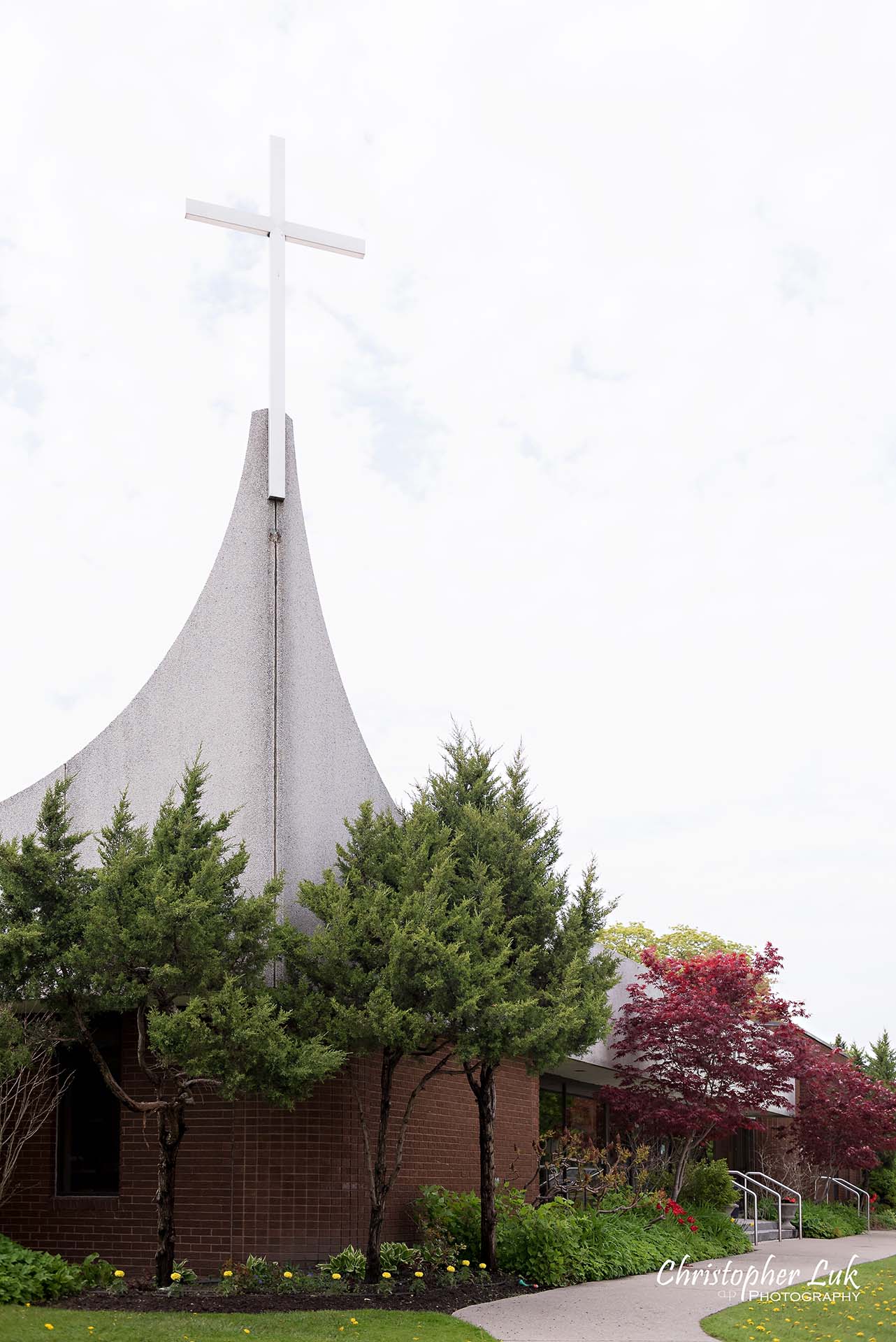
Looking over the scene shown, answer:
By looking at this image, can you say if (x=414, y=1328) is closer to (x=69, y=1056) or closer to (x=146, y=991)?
(x=146, y=991)

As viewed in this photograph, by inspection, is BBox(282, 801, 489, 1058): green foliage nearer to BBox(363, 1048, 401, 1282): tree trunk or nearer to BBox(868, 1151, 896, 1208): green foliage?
BBox(363, 1048, 401, 1282): tree trunk

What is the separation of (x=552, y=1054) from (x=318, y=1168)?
9.98ft

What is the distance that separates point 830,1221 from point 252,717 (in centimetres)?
2036

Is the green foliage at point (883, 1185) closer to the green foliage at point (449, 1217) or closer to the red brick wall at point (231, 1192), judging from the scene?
the green foliage at point (449, 1217)

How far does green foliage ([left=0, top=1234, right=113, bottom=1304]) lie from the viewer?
12.8 meters

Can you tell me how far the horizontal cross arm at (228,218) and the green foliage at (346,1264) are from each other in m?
12.4

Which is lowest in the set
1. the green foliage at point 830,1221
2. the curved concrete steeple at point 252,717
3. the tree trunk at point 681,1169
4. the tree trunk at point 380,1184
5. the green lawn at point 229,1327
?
the green foliage at point 830,1221

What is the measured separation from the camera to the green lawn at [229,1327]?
1109 centimetres

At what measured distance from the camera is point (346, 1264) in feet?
48.9

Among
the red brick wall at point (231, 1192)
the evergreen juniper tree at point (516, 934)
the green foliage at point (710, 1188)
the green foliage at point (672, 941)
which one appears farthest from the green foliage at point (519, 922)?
the green foliage at point (672, 941)

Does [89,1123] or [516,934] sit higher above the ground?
[516,934]

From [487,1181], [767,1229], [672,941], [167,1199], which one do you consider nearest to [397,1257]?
[487,1181]

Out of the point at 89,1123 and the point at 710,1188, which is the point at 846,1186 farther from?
the point at 89,1123

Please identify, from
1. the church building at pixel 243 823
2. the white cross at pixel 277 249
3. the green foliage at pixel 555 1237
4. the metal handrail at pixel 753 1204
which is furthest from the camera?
the metal handrail at pixel 753 1204
